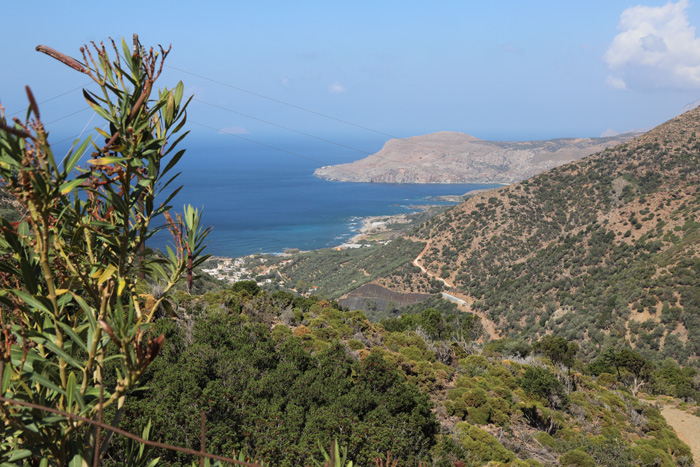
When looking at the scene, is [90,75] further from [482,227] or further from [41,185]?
[482,227]

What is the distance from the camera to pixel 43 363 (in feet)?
7.55

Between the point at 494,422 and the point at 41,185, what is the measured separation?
13.8m

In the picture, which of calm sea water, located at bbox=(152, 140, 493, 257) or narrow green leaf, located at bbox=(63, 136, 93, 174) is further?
calm sea water, located at bbox=(152, 140, 493, 257)

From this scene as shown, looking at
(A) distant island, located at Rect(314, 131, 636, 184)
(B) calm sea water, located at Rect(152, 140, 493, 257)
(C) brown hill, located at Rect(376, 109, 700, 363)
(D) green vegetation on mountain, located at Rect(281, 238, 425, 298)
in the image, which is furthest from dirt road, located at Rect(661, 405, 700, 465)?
(A) distant island, located at Rect(314, 131, 636, 184)

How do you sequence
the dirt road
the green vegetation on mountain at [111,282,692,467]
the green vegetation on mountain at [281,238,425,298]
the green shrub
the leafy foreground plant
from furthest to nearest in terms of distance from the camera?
the green vegetation on mountain at [281,238,425,298], the dirt road, the green shrub, the green vegetation on mountain at [111,282,692,467], the leafy foreground plant

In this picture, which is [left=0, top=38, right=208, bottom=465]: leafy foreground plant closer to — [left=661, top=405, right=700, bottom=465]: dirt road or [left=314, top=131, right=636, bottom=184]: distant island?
[left=661, top=405, right=700, bottom=465]: dirt road

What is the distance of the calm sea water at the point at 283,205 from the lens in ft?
327

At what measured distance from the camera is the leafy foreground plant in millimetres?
2076

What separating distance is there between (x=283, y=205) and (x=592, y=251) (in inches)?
4324

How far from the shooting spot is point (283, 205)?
456ft

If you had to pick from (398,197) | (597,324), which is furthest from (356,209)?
(597,324)

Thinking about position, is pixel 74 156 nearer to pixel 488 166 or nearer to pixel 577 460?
pixel 577 460

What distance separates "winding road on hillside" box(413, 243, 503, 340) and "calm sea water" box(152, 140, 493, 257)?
31.3 meters

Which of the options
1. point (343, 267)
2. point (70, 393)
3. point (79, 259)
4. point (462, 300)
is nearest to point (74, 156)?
point (79, 259)
